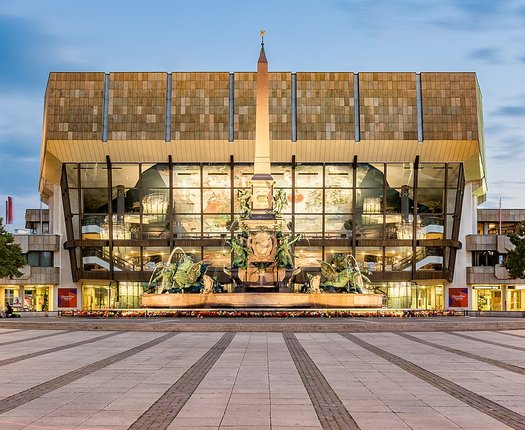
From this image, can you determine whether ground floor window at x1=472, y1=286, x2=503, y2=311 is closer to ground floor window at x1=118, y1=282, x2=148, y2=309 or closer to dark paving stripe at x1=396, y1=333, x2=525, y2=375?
ground floor window at x1=118, y1=282, x2=148, y2=309

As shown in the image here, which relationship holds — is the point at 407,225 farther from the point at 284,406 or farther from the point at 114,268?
the point at 284,406

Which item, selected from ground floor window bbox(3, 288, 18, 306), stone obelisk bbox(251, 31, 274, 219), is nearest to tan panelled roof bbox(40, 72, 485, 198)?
stone obelisk bbox(251, 31, 274, 219)

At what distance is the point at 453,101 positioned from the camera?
245ft

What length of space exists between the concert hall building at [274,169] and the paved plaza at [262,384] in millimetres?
48738

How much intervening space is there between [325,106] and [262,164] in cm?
1977

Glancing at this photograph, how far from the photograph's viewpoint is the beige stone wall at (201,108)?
74.0m

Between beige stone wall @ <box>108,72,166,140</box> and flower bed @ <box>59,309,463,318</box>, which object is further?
beige stone wall @ <box>108,72,166,140</box>

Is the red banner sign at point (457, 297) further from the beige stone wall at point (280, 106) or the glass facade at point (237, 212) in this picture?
the beige stone wall at point (280, 106)

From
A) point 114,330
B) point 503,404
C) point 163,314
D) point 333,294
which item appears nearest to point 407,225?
point 333,294

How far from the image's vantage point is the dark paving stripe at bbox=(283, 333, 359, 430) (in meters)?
11.5

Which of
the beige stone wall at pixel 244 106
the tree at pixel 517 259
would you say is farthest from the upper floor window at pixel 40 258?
the tree at pixel 517 259

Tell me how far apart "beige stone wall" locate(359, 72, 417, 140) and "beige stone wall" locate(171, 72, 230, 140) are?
12910mm

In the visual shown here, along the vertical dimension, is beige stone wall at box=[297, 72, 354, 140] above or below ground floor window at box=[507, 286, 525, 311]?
above

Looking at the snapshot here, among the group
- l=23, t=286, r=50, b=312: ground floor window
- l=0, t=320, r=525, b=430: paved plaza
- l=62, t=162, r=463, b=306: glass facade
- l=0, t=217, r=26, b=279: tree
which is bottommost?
l=23, t=286, r=50, b=312: ground floor window
